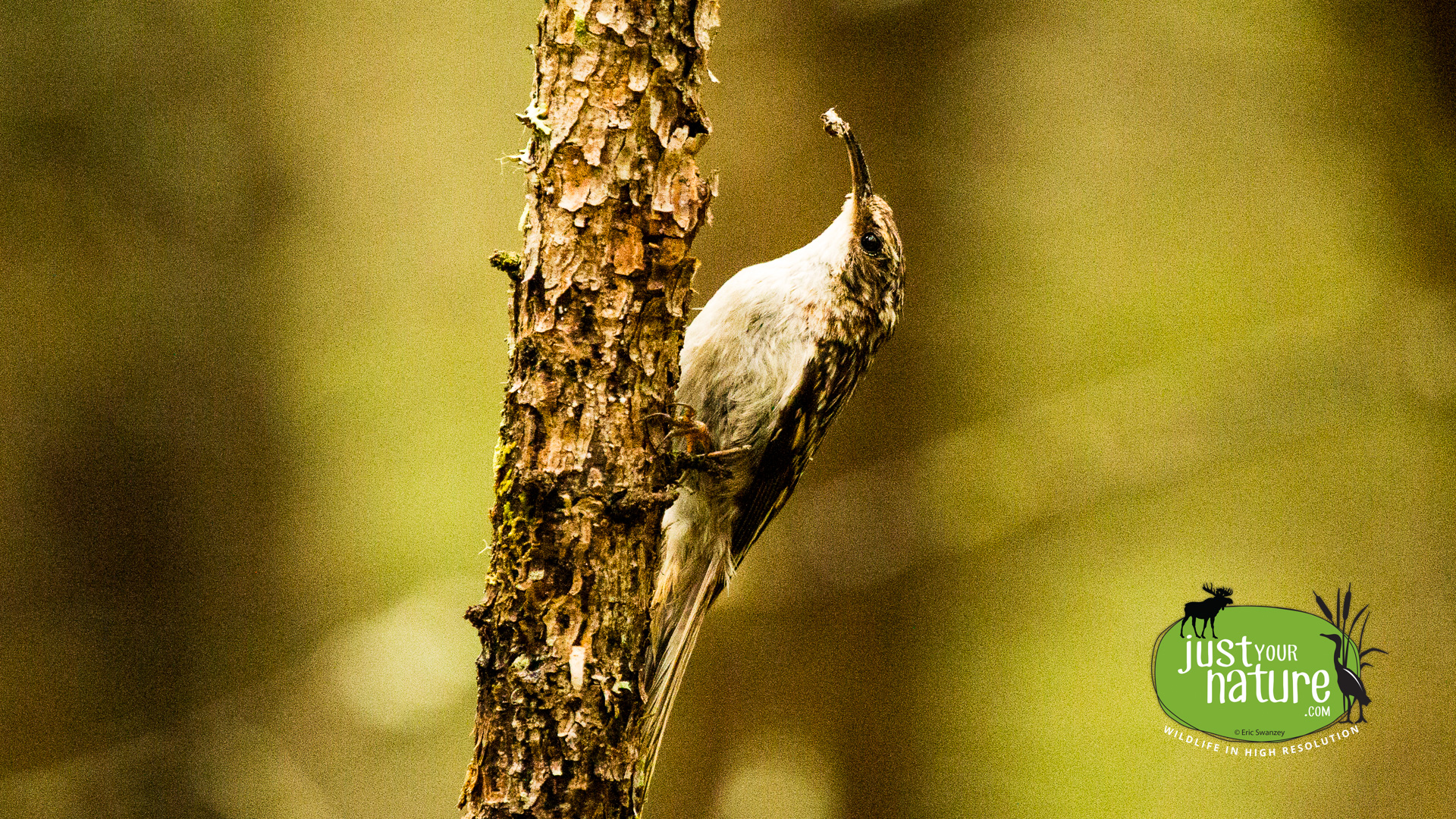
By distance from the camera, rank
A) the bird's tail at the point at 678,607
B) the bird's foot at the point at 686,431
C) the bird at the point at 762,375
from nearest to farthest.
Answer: the bird's foot at the point at 686,431 < the bird's tail at the point at 678,607 < the bird at the point at 762,375

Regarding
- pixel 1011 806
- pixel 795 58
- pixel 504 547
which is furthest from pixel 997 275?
pixel 504 547

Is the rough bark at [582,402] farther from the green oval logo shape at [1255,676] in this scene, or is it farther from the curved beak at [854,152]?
the green oval logo shape at [1255,676]

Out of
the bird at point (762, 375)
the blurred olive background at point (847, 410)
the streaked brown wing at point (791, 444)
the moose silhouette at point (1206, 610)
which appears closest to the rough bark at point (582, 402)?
the bird at point (762, 375)

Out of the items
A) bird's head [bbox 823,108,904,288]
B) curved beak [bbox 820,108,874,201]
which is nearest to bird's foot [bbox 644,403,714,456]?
bird's head [bbox 823,108,904,288]

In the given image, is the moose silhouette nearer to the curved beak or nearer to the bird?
the bird

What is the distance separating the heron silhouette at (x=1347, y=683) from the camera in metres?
3.60

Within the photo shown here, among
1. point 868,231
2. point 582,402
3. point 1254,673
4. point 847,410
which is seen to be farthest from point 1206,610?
point 582,402

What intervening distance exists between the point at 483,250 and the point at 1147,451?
340cm

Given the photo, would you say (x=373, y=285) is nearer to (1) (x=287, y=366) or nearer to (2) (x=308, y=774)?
(1) (x=287, y=366)

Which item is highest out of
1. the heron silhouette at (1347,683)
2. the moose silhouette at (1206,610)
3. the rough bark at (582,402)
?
the moose silhouette at (1206,610)

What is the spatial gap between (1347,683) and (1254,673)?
70cm

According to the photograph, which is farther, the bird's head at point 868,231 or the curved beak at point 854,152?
the bird's head at point 868,231

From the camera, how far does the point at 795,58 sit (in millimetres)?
3473

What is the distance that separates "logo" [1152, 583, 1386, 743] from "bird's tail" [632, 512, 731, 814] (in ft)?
6.77
